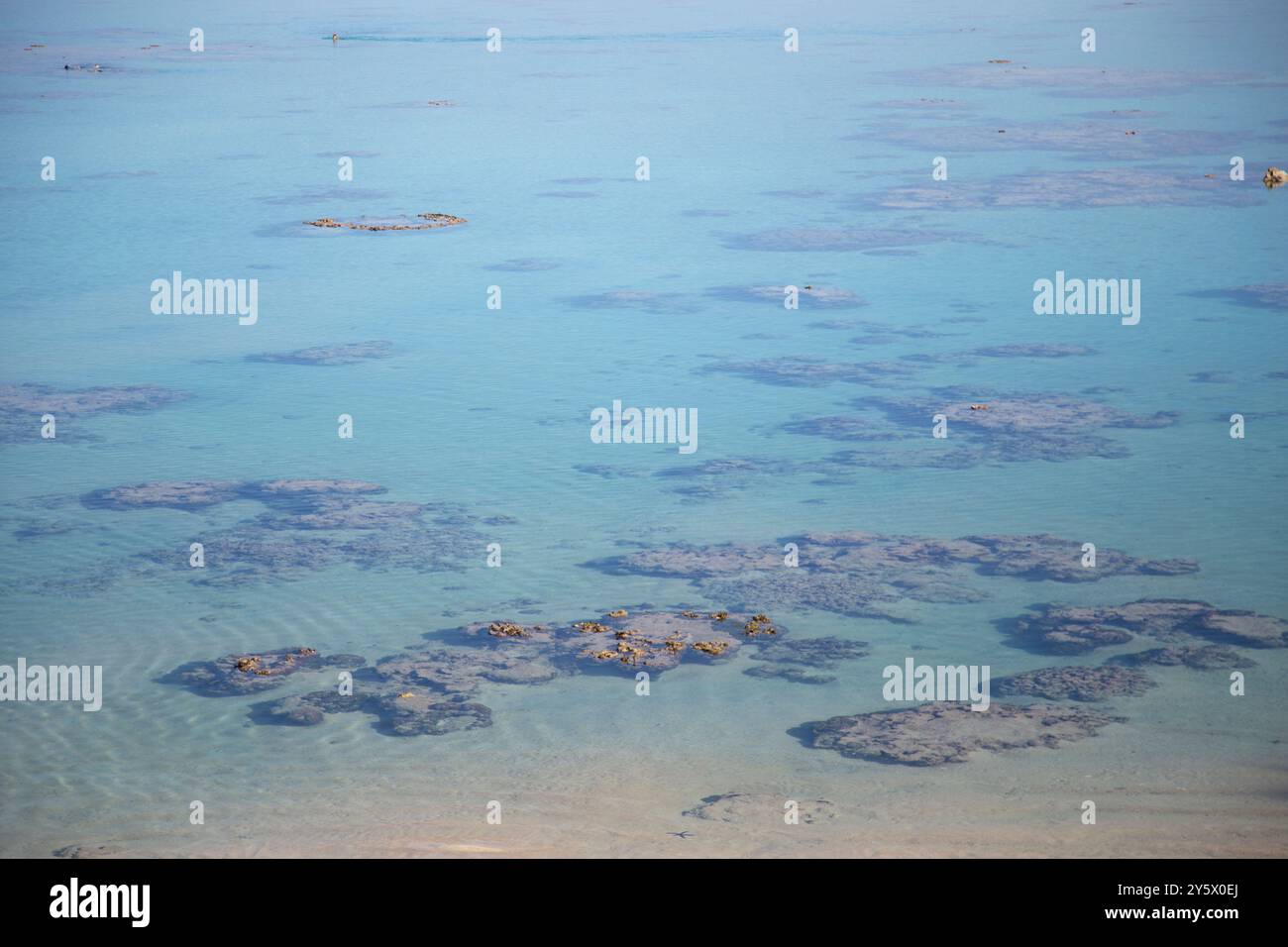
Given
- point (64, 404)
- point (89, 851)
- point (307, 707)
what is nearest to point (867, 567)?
point (307, 707)

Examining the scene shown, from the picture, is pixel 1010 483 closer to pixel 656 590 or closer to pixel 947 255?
pixel 656 590

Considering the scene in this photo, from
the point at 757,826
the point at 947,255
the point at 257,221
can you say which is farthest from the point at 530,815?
the point at 257,221

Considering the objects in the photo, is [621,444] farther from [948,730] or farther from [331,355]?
[948,730]

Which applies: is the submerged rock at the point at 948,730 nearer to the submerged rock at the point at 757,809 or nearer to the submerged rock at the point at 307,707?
the submerged rock at the point at 757,809

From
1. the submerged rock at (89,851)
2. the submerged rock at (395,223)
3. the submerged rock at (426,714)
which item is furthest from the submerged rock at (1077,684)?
the submerged rock at (395,223)

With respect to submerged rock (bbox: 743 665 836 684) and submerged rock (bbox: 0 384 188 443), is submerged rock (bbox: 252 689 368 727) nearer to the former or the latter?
submerged rock (bbox: 743 665 836 684)

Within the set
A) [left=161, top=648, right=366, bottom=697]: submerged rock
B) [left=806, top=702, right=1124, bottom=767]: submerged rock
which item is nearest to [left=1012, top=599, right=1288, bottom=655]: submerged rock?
[left=806, top=702, right=1124, bottom=767]: submerged rock
